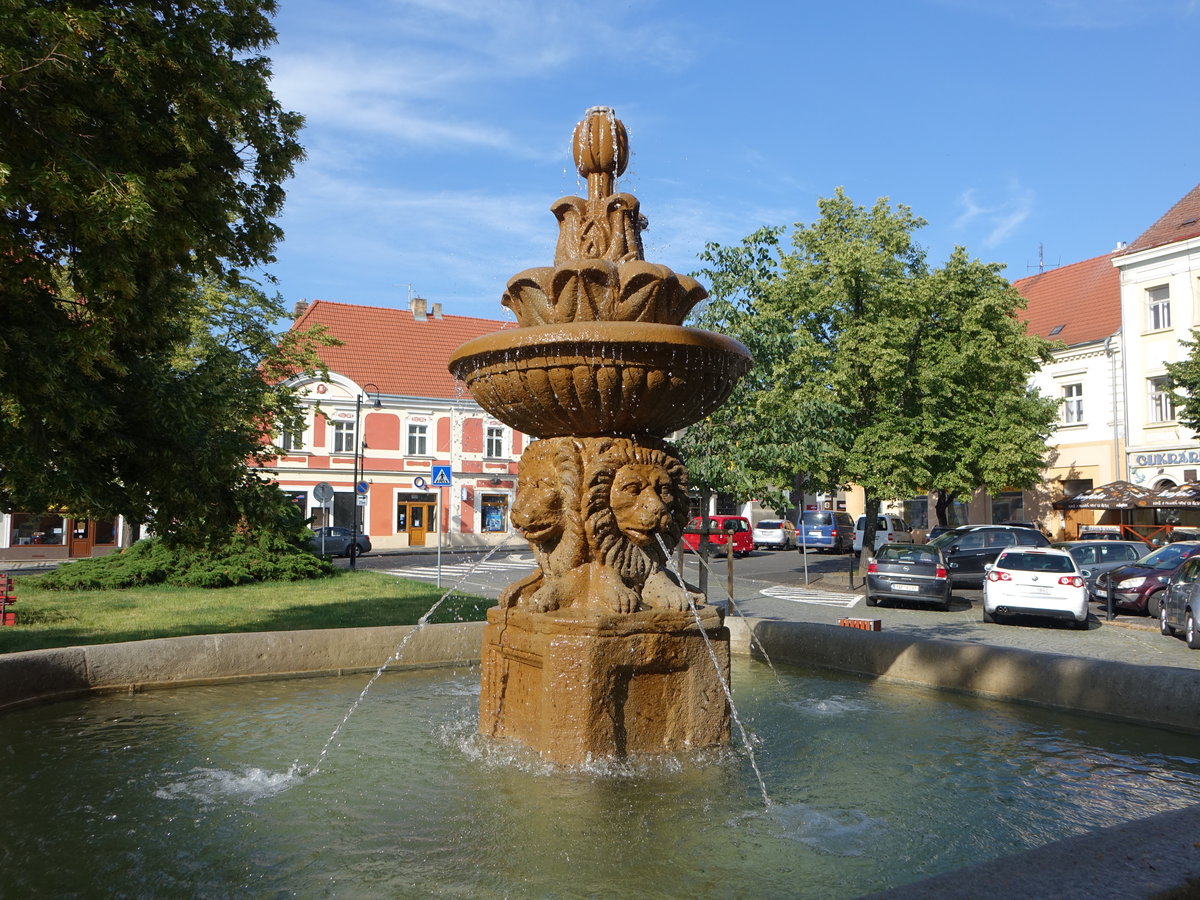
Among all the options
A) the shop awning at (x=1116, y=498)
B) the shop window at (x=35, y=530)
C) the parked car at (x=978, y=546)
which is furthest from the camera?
the shop window at (x=35, y=530)

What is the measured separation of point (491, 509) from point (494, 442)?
3.46 m

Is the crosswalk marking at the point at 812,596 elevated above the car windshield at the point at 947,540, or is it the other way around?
the car windshield at the point at 947,540

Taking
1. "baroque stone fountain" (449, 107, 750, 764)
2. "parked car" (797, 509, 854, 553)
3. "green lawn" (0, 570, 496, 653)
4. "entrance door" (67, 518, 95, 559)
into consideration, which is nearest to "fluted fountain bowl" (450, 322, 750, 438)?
"baroque stone fountain" (449, 107, 750, 764)

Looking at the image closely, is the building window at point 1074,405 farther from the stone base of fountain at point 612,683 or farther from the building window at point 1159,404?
the stone base of fountain at point 612,683

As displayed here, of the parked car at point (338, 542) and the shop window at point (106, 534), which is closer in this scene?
the parked car at point (338, 542)

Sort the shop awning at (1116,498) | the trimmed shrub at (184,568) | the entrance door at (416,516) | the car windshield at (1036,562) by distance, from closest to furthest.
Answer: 1. the car windshield at (1036,562)
2. the trimmed shrub at (184,568)
3. the shop awning at (1116,498)
4. the entrance door at (416,516)

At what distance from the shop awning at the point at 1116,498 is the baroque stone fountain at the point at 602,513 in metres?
28.1

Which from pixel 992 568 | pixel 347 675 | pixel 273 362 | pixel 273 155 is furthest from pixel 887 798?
pixel 273 362

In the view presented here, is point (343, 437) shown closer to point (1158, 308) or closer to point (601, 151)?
point (1158, 308)

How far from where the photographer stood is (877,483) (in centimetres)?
2473

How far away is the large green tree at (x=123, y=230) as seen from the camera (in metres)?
7.32

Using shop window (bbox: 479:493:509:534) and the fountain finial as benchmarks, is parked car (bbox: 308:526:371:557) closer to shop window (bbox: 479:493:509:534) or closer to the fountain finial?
shop window (bbox: 479:493:509:534)

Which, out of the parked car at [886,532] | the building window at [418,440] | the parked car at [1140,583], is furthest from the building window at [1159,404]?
the building window at [418,440]

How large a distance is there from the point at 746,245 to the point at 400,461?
33.6 m
